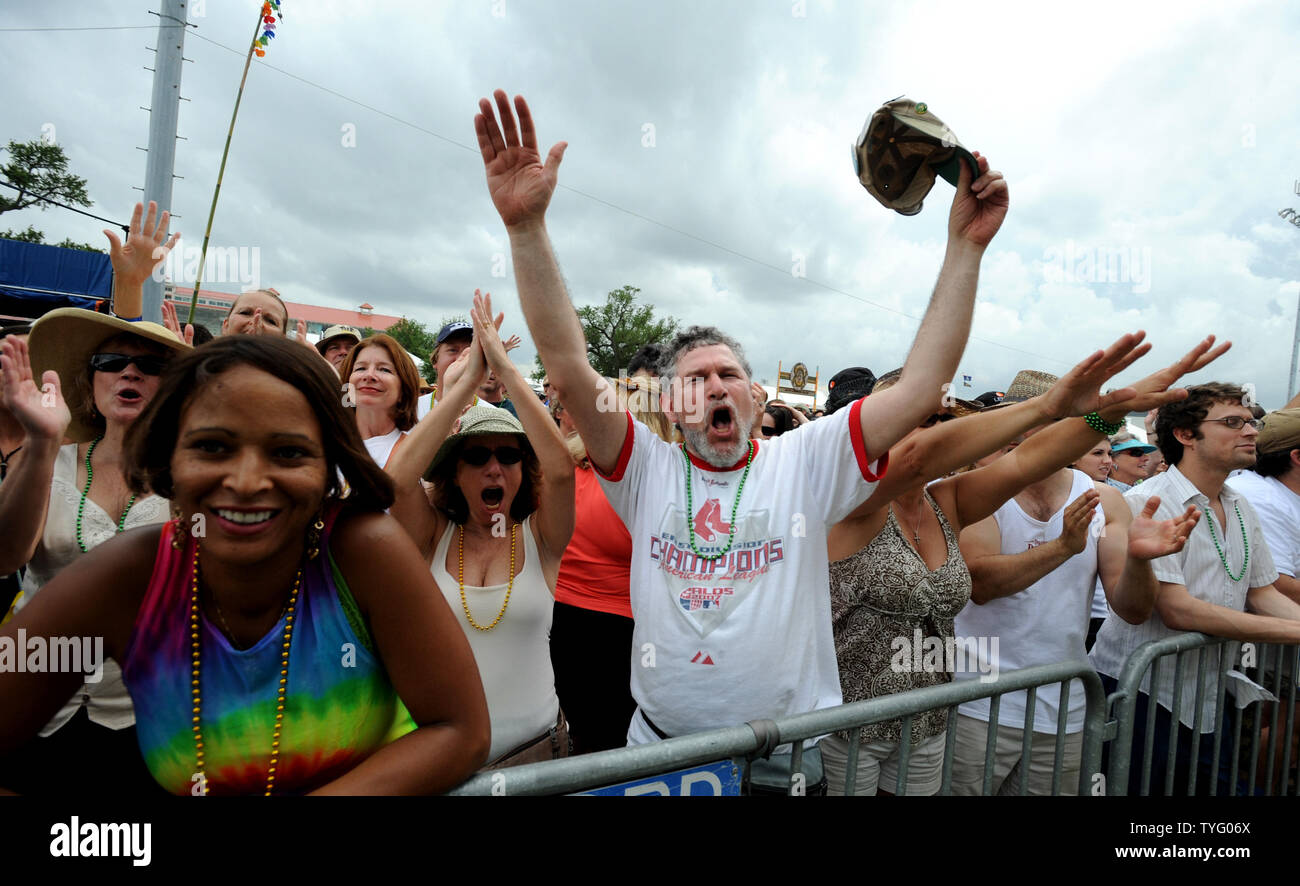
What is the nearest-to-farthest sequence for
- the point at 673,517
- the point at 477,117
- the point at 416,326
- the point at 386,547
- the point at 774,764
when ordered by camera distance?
the point at 386,547 < the point at 774,764 < the point at 477,117 < the point at 673,517 < the point at 416,326

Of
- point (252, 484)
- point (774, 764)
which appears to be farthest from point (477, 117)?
point (774, 764)

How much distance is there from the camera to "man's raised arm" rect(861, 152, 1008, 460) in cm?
213

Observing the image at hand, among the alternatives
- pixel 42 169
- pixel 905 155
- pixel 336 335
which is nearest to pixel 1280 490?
pixel 905 155

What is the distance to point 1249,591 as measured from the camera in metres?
3.32

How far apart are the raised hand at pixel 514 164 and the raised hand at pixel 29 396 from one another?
1.49 metres

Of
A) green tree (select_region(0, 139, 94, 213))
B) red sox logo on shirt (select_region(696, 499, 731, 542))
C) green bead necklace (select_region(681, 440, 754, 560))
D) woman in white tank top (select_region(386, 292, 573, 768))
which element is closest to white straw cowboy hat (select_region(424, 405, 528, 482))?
woman in white tank top (select_region(386, 292, 573, 768))

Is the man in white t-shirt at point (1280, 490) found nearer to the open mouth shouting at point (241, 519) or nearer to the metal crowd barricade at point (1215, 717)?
the metal crowd barricade at point (1215, 717)

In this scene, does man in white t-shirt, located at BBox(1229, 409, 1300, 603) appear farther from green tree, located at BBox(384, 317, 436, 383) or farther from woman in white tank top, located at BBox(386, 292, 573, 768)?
green tree, located at BBox(384, 317, 436, 383)

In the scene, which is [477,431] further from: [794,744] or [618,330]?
[618,330]

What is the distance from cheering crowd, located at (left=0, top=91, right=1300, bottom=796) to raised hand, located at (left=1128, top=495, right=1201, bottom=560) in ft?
0.05

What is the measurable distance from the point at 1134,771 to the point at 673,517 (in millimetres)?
2524

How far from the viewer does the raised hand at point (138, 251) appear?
9.86ft

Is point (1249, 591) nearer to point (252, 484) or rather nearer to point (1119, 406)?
point (1119, 406)

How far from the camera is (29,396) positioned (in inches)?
81.4
